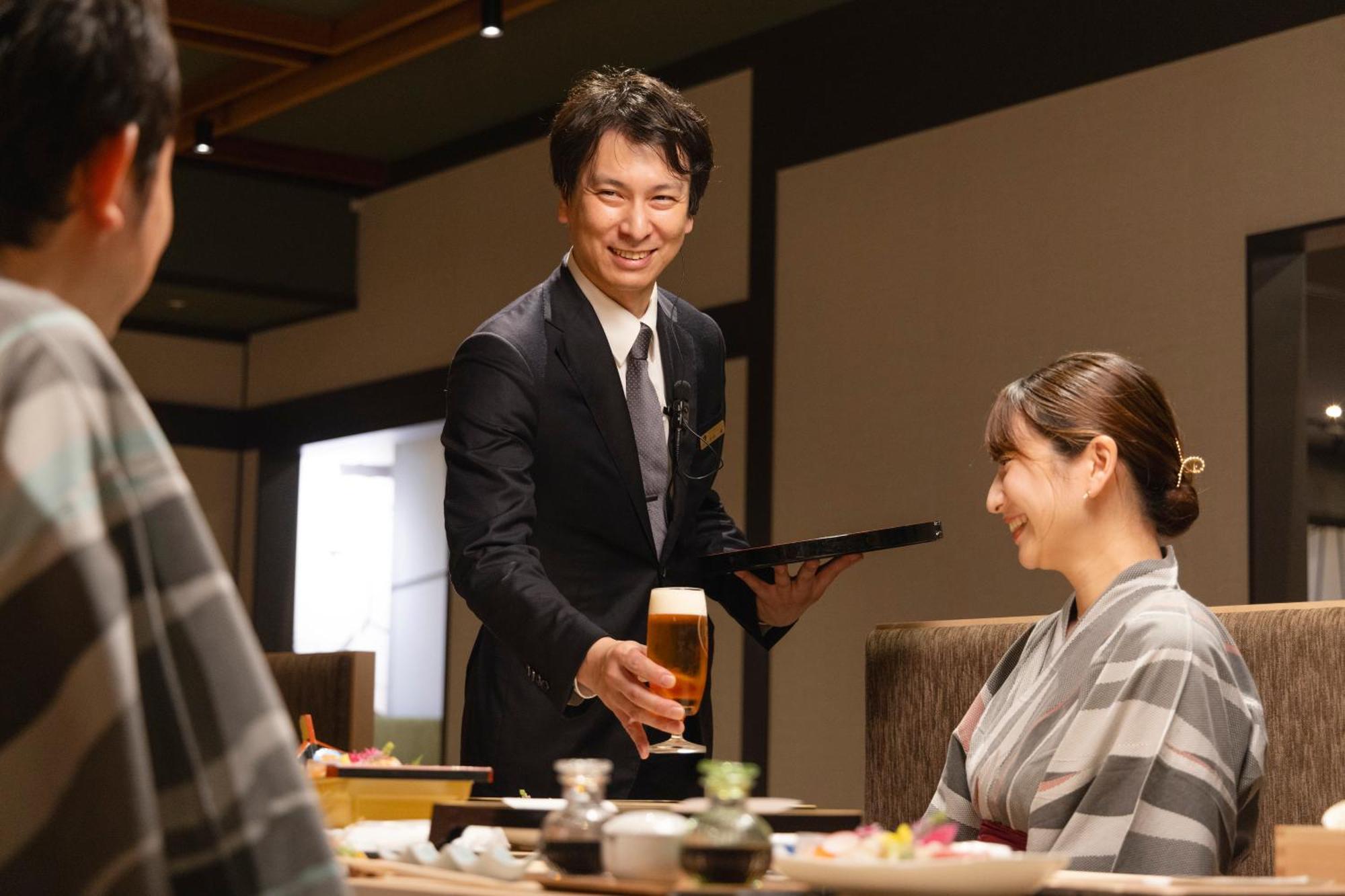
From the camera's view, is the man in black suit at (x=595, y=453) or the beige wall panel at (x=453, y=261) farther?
the beige wall panel at (x=453, y=261)

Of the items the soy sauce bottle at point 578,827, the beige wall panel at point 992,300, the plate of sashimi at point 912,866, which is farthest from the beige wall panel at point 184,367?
the plate of sashimi at point 912,866

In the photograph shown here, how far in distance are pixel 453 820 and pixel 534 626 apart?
0.61m

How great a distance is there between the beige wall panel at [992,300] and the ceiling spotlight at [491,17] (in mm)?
1070

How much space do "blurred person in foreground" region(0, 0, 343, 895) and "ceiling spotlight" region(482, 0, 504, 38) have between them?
437 centimetres

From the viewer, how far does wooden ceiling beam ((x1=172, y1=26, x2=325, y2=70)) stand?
216 inches

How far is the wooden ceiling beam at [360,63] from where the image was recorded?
17.4 ft

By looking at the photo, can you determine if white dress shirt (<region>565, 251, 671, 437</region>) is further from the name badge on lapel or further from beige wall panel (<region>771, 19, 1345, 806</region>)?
beige wall panel (<region>771, 19, 1345, 806</region>)

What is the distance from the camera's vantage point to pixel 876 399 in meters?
5.14

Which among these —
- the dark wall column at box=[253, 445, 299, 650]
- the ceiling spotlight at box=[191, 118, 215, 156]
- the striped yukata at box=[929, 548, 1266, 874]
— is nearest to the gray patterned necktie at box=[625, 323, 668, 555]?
the striped yukata at box=[929, 548, 1266, 874]

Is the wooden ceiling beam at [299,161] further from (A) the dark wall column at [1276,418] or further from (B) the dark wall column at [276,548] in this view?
(A) the dark wall column at [1276,418]

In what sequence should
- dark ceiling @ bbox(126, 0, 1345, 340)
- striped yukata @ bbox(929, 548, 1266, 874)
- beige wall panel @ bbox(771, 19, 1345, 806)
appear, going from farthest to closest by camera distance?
dark ceiling @ bbox(126, 0, 1345, 340)
beige wall panel @ bbox(771, 19, 1345, 806)
striped yukata @ bbox(929, 548, 1266, 874)

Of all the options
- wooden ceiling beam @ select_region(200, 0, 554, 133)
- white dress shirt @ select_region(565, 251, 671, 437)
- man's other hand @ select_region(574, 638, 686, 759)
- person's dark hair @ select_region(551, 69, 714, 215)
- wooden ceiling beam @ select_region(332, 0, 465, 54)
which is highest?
wooden ceiling beam @ select_region(332, 0, 465, 54)

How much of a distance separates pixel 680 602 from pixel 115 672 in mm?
967

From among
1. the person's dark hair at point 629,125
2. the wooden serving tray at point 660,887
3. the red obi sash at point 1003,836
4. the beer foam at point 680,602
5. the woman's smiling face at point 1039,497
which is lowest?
the red obi sash at point 1003,836
